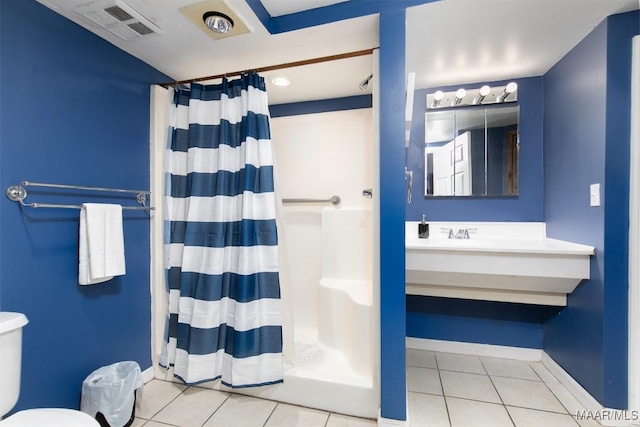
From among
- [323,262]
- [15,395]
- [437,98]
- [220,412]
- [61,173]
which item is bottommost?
[220,412]

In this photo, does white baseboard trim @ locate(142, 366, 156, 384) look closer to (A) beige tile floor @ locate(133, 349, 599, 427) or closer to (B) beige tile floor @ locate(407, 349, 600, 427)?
(A) beige tile floor @ locate(133, 349, 599, 427)

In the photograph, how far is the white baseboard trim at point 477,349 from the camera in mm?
2062

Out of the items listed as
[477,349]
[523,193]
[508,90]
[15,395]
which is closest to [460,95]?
[508,90]

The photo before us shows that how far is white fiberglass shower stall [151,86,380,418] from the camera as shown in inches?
62.7

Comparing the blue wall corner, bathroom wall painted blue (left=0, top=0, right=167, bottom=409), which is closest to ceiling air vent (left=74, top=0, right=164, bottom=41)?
bathroom wall painted blue (left=0, top=0, right=167, bottom=409)

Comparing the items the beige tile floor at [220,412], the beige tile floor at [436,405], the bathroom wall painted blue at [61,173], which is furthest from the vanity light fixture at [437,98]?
the beige tile floor at [220,412]

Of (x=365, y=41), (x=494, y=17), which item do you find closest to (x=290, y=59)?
(x=365, y=41)

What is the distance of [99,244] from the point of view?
57.4 inches

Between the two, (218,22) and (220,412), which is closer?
(218,22)

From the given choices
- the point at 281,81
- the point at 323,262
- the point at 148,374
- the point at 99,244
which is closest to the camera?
the point at 99,244

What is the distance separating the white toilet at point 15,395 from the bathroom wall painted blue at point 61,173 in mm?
208

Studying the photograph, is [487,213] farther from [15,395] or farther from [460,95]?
[15,395]

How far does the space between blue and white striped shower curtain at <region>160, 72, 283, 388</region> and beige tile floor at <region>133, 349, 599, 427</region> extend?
14 centimetres

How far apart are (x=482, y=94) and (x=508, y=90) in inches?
6.5
